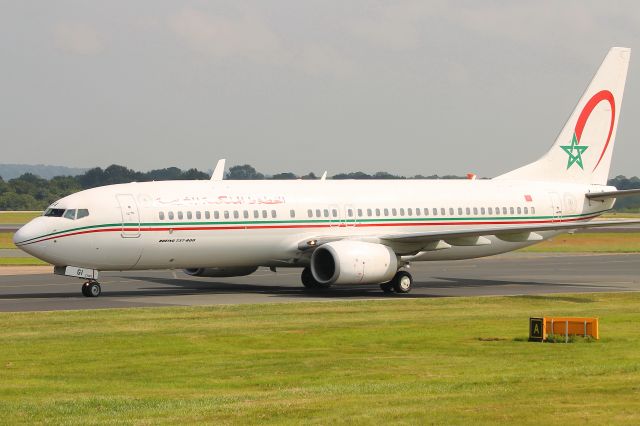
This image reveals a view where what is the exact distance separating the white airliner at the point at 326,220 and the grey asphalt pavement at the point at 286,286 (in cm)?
109

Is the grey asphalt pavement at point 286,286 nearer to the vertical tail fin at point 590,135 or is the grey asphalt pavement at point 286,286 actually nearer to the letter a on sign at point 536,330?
the vertical tail fin at point 590,135

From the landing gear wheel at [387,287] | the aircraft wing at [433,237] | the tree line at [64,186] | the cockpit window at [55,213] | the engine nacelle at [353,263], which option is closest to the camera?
the cockpit window at [55,213]

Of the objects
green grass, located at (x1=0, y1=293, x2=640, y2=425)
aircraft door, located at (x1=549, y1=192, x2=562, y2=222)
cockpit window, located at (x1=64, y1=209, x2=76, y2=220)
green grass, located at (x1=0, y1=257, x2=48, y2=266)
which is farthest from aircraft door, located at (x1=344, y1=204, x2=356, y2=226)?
green grass, located at (x1=0, y1=257, x2=48, y2=266)

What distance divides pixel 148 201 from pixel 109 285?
27.9ft

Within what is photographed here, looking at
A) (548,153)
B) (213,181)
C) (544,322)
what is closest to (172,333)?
(544,322)

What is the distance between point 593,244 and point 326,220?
143ft

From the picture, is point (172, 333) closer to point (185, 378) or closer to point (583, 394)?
point (185, 378)

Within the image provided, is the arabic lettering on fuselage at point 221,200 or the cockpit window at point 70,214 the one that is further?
the arabic lettering on fuselage at point 221,200

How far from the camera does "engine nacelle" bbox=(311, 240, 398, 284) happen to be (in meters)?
40.7

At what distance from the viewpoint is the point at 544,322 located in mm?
27156

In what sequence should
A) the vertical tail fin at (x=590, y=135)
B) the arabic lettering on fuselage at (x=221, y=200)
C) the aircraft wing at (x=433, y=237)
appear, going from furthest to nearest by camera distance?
1. the vertical tail fin at (x=590, y=135)
2. the aircraft wing at (x=433, y=237)
3. the arabic lettering on fuselage at (x=221, y=200)

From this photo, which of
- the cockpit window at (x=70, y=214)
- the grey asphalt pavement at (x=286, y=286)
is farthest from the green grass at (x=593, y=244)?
the cockpit window at (x=70, y=214)

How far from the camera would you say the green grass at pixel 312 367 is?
17891mm

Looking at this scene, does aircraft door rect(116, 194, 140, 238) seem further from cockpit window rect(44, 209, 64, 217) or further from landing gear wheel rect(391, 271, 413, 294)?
landing gear wheel rect(391, 271, 413, 294)
